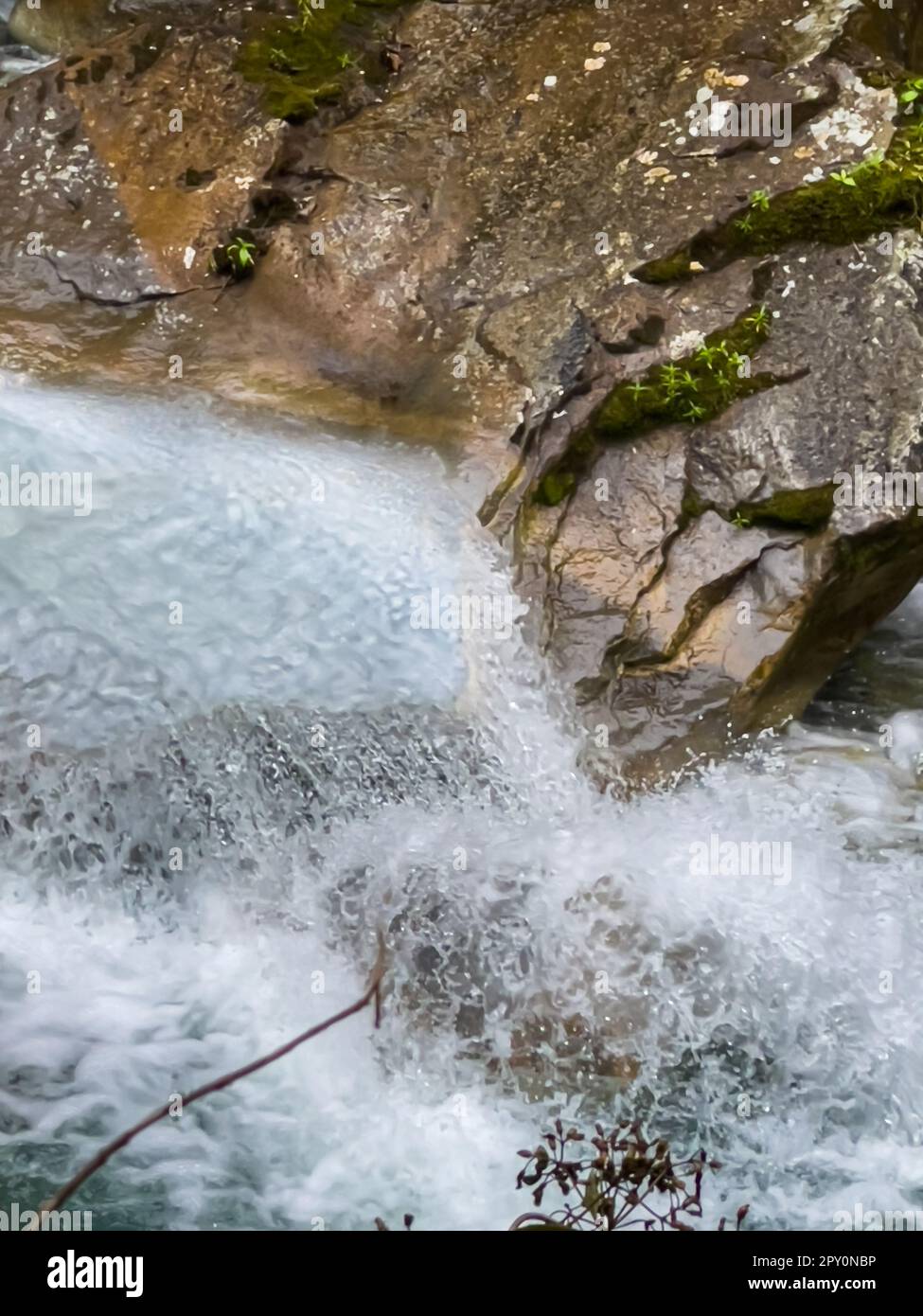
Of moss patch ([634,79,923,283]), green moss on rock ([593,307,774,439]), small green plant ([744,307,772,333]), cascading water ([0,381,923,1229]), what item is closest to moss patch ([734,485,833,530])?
green moss on rock ([593,307,774,439])

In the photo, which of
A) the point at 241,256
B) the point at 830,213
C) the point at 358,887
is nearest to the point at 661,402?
the point at 830,213

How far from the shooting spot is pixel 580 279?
5.21m

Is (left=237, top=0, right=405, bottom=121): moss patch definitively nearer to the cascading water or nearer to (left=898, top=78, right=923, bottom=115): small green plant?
the cascading water

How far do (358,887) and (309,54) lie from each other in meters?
3.82

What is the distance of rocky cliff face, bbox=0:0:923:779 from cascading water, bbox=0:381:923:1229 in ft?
1.03

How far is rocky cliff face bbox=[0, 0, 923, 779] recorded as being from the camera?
4820 mm

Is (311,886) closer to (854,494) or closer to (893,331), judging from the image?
(854,494)

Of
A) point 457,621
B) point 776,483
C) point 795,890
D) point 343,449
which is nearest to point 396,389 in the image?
point 343,449

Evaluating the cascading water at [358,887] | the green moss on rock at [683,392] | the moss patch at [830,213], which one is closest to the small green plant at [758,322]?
the green moss on rock at [683,392]

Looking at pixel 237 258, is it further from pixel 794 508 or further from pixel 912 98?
pixel 912 98

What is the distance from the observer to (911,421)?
16.0 feet

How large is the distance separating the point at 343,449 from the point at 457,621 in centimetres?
86

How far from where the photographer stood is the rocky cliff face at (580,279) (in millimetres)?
4820

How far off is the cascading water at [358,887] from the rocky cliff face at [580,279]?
12.4 inches
